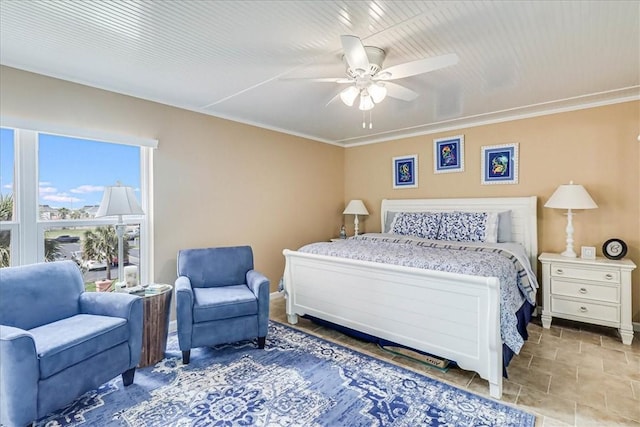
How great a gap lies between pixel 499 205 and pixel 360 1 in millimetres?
3125

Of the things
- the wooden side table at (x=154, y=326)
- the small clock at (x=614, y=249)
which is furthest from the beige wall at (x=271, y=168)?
the wooden side table at (x=154, y=326)

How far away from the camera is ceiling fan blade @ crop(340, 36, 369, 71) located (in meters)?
1.72

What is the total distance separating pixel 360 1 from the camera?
1.66m

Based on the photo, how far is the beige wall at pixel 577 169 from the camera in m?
3.20

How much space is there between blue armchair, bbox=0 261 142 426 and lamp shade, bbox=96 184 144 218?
1.59ft

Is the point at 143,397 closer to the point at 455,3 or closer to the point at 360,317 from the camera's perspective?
the point at 360,317

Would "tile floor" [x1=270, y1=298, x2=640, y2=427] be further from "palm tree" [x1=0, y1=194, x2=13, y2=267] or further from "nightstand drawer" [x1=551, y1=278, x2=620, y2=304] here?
"palm tree" [x1=0, y1=194, x2=13, y2=267]

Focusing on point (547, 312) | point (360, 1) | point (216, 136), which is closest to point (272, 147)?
point (216, 136)

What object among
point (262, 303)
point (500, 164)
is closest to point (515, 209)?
point (500, 164)

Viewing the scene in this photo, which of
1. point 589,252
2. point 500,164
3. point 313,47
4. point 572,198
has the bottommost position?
point 589,252

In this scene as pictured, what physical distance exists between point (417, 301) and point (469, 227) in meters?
1.58

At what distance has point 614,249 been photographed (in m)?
3.19

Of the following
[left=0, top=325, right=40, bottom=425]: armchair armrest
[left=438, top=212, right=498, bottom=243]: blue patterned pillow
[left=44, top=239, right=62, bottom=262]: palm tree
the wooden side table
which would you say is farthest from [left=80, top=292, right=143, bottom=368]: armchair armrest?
[left=438, top=212, right=498, bottom=243]: blue patterned pillow

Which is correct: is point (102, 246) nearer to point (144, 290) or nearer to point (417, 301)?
point (144, 290)
